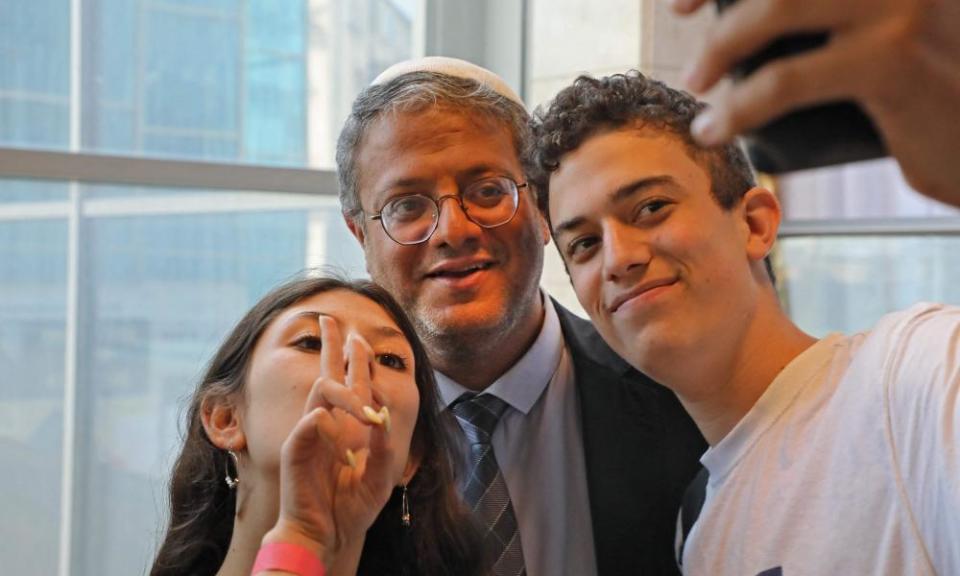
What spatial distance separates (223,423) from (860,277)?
3059mm

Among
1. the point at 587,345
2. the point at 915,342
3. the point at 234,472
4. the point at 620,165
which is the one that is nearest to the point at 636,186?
the point at 620,165

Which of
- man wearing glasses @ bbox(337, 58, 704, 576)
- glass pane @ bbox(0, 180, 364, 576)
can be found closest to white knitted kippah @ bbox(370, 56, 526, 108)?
man wearing glasses @ bbox(337, 58, 704, 576)

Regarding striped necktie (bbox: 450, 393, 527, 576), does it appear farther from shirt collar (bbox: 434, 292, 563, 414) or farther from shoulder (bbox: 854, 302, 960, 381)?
shoulder (bbox: 854, 302, 960, 381)

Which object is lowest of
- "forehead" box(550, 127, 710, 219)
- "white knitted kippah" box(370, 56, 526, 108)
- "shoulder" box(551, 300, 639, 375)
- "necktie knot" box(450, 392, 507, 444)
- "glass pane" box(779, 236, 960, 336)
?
"necktie knot" box(450, 392, 507, 444)

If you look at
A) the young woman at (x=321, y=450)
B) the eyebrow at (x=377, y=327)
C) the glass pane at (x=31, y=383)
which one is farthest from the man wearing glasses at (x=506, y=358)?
the glass pane at (x=31, y=383)

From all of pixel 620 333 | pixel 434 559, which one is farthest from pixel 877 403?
pixel 434 559

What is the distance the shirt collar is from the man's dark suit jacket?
7cm

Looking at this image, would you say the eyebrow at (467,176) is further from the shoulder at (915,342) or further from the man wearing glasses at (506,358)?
the shoulder at (915,342)

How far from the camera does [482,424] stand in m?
2.33

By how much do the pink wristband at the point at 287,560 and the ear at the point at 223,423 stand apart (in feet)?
1.10

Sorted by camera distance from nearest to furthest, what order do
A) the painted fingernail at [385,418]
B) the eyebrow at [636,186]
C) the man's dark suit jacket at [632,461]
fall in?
the painted fingernail at [385,418] < the eyebrow at [636,186] < the man's dark suit jacket at [632,461]

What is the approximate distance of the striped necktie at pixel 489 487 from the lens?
7.15 feet

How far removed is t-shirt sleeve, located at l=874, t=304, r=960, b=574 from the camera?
4.51 ft

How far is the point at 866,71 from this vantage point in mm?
562
